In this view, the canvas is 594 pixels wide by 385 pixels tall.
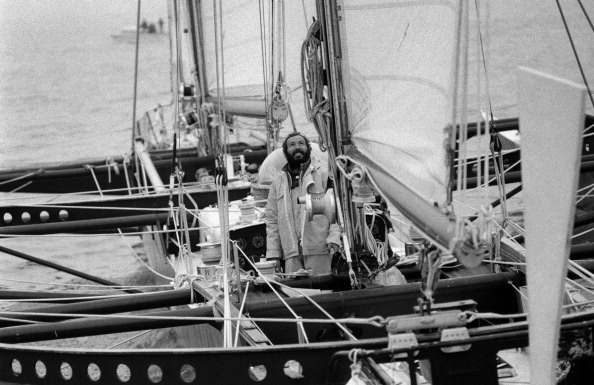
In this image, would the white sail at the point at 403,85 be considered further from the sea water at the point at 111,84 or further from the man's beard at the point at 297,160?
the sea water at the point at 111,84

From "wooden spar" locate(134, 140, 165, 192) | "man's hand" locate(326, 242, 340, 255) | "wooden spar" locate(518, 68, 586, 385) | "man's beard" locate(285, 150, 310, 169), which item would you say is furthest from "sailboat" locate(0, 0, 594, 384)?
"wooden spar" locate(134, 140, 165, 192)

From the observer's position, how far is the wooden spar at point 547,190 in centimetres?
573

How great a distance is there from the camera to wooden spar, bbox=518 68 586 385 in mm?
5727

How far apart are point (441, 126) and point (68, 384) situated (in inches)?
115

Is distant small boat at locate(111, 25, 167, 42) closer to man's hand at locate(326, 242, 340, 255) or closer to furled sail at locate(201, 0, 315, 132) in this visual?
furled sail at locate(201, 0, 315, 132)

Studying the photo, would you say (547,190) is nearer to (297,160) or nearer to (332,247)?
(332,247)

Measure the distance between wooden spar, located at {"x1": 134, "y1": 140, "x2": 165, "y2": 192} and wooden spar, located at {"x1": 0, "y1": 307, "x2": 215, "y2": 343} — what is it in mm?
5859

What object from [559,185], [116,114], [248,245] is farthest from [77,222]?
[116,114]

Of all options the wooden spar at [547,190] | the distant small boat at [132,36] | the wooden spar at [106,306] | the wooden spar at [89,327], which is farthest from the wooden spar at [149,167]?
the distant small boat at [132,36]

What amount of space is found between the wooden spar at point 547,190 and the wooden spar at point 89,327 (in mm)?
2956

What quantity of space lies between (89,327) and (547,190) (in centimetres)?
379

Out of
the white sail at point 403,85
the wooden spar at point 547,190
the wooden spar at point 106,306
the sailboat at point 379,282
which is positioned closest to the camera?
the wooden spar at point 547,190

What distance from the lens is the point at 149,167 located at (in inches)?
629

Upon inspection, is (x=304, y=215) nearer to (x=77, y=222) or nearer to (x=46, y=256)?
(x=77, y=222)
